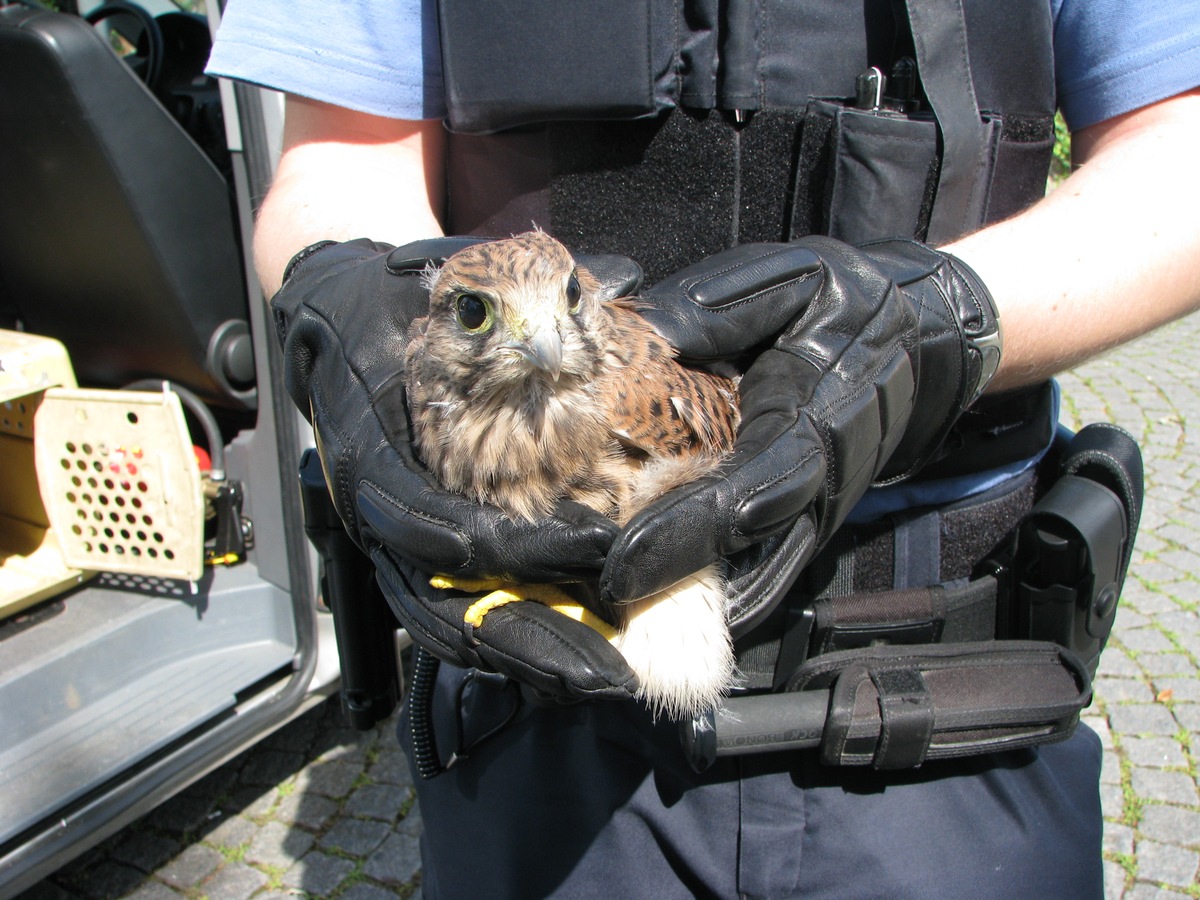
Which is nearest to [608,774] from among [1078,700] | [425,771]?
[425,771]

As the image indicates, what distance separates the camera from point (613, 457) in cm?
193

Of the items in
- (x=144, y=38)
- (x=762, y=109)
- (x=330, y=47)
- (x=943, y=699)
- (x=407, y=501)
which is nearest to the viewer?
(x=407, y=501)

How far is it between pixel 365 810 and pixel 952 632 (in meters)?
2.99

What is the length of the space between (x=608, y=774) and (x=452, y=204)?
155 centimetres

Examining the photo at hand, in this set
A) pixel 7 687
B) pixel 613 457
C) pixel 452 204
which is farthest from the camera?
pixel 7 687

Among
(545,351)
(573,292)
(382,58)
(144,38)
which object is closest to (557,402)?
(545,351)

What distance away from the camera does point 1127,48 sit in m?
1.95

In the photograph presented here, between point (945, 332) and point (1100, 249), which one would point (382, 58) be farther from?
point (1100, 249)

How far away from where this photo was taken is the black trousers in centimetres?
189

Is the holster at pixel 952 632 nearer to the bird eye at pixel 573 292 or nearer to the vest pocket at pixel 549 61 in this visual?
the bird eye at pixel 573 292

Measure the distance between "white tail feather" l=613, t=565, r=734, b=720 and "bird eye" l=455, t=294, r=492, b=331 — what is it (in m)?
0.65

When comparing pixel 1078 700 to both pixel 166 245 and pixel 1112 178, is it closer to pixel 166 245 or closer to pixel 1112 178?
pixel 1112 178

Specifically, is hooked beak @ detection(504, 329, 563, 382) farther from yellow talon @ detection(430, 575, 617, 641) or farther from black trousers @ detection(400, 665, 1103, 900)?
black trousers @ detection(400, 665, 1103, 900)

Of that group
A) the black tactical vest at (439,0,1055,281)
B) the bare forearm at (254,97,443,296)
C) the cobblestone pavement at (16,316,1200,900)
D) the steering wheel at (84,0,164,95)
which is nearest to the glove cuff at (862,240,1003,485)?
the black tactical vest at (439,0,1055,281)
